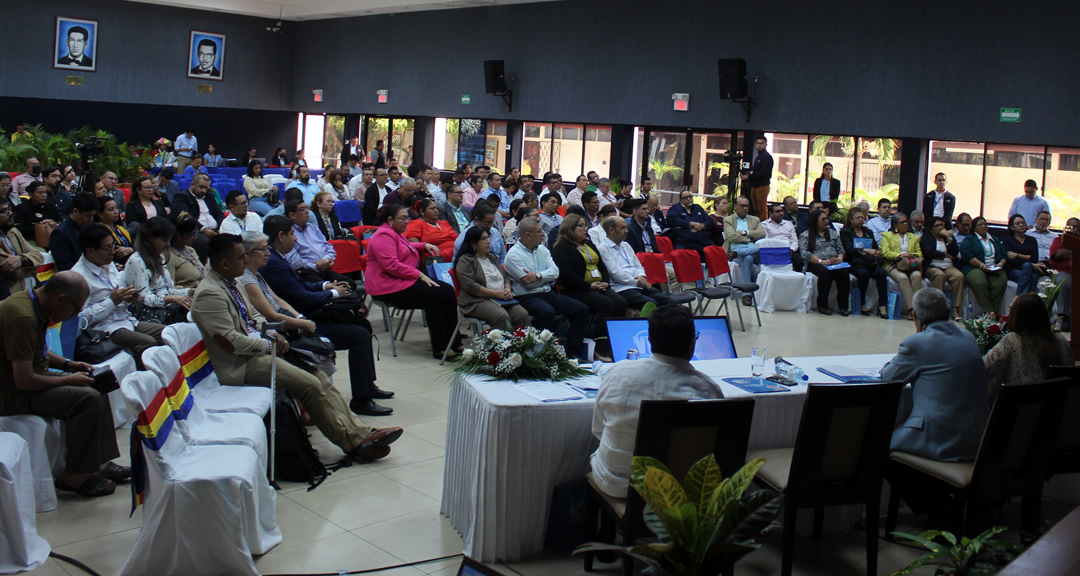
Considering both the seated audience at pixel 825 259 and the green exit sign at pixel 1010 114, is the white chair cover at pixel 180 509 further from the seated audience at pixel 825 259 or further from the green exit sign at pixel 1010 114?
the green exit sign at pixel 1010 114

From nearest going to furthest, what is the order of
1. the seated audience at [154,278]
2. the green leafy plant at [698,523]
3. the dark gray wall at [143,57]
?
the green leafy plant at [698,523] < the seated audience at [154,278] < the dark gray wall at [143,57]

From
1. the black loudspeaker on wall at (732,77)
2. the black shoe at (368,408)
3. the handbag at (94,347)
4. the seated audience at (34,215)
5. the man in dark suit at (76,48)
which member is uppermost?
the man in dark suit at (76,48)

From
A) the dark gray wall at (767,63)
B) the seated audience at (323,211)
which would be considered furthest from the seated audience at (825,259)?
the seated audience at (323,211)

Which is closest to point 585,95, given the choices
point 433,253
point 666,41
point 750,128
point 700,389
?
point 666,41

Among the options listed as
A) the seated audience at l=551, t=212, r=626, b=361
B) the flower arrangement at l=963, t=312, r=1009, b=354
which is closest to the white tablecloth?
the flower arrangement at l=963, t=312, r=1009, b=354

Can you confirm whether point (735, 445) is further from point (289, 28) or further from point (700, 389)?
point (289, 28)

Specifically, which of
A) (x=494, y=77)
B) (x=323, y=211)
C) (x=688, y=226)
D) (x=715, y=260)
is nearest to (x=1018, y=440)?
(x=715, y=260)

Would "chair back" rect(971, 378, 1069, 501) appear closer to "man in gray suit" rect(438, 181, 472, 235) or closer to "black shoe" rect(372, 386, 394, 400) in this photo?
"black shoe" rect(372, 386, 394, 400)

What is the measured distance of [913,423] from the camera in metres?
3.99

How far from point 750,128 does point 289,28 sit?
14.0 metres

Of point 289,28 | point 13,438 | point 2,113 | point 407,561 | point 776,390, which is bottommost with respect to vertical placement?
point 407,561

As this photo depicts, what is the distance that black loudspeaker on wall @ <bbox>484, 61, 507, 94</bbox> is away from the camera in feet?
60.4

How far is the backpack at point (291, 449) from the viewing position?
177 inches

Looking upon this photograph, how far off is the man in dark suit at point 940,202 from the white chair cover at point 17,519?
12288 mm
